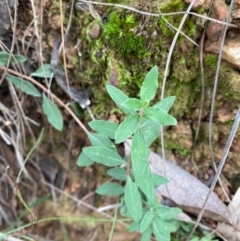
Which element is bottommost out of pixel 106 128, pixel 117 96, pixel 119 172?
pixel 119 172

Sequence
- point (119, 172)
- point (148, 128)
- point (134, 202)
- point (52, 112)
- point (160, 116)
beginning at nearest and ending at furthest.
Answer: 1. point (160, 116)
2. point (148, 128)
3. point (134, 202)
4. point (119, 172)
5. point (52, 112)

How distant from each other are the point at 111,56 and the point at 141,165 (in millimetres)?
460

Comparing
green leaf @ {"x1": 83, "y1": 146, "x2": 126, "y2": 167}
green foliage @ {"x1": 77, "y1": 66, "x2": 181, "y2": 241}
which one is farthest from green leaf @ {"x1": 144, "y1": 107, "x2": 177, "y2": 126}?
green leaf @ {"x1": 83, "y1": 146, "x2": 126, "y2": 167}

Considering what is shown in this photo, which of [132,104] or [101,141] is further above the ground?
[132,104]

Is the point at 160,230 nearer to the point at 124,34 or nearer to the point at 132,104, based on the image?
the point at 132,104

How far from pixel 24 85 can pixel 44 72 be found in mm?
97

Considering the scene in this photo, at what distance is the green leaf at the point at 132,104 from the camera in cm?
102

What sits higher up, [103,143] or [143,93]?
[143,93]

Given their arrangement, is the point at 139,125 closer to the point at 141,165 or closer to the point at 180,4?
the point at 141,165

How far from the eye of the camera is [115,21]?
49.8 inches

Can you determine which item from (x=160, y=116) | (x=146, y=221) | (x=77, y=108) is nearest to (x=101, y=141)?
(x=77, y=108)

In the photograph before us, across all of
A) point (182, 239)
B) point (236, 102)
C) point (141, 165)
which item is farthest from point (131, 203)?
point (236, 102)

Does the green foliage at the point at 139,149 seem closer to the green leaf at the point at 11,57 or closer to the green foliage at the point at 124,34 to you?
the green foliage at the point at 124,34

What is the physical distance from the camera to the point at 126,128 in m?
1.03
